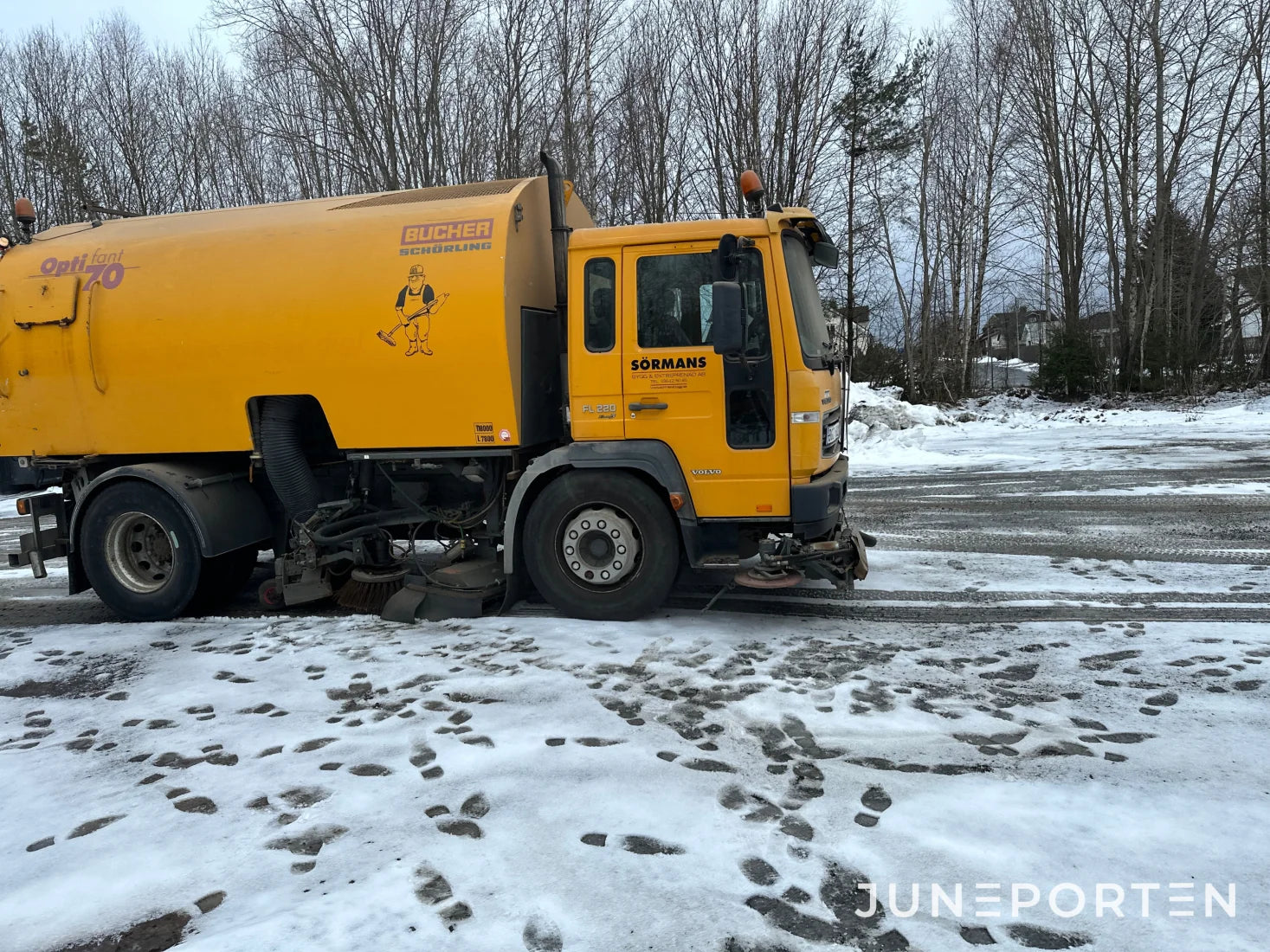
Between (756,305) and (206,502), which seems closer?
(756,305)

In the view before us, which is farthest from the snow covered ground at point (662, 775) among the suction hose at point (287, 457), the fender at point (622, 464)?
the suction hose at point (287, 457)

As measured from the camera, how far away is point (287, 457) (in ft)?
20.7

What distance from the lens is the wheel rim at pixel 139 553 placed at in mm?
6641

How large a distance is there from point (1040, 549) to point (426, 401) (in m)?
5.84

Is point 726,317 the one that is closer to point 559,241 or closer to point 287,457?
point 559,241

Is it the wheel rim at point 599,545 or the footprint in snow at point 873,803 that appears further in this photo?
the wheel rim at point 599,545

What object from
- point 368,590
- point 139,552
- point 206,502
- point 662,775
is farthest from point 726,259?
point 139,552

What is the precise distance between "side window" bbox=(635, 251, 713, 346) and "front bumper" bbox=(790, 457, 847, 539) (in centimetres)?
A: 124

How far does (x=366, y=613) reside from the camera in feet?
21.6

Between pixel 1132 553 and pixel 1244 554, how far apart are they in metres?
0.87

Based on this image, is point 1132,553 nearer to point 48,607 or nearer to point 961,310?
point 48,607

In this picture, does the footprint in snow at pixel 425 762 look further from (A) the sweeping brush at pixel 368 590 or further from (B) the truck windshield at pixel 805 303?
(B) the truck windshield at pixel 805 303

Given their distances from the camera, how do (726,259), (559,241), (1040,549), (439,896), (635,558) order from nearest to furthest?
(439,896) → (726,259) → (635,558) → (559,241) → (1040,549)

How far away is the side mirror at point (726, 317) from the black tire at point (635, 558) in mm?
1203
